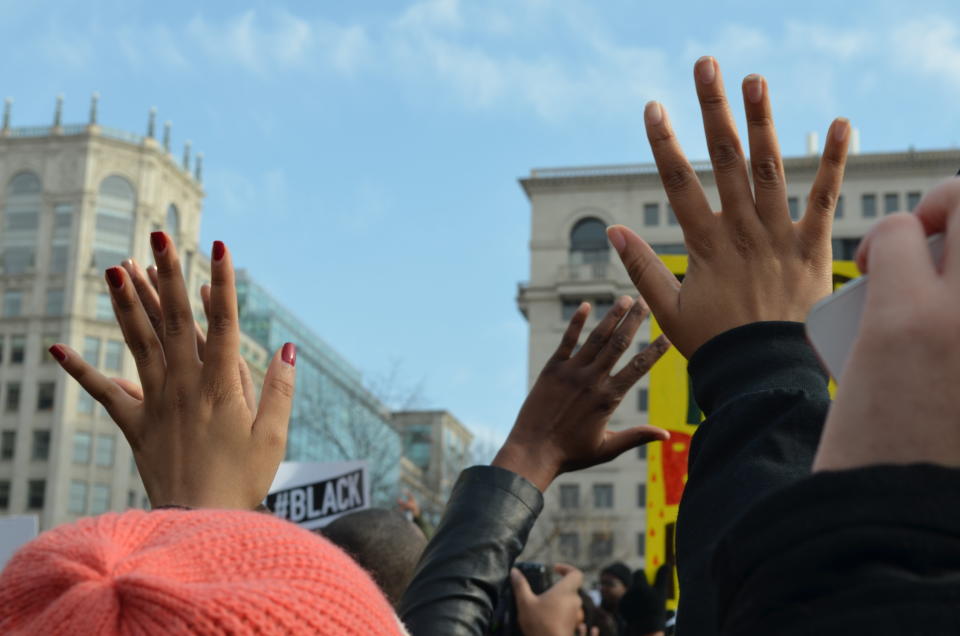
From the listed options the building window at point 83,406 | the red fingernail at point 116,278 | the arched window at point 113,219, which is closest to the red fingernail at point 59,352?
the red fingernail at point 116,278

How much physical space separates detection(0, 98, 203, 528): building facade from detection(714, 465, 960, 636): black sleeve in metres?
70.1

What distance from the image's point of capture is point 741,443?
130 centimetres

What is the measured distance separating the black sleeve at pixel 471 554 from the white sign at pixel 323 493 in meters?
5.93

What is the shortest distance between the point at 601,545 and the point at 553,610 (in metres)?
47.7

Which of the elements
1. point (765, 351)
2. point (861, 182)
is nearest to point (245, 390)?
point (765, 351)

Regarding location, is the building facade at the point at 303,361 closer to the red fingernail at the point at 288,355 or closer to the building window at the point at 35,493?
the building window at the point at 35,493

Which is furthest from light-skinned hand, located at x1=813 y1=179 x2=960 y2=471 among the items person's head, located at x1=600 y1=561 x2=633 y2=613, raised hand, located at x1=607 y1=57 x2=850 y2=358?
person's head, located at x1=600 y1=561 x2=633 y2=613

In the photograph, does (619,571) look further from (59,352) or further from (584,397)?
(59,352)

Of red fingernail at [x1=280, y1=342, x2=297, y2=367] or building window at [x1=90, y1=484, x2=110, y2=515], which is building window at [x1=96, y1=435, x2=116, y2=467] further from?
red fingernail at [x1=280, y1=342, x2=297, y2=367]

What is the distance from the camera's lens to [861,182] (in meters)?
51.7

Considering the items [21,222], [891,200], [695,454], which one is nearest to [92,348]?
[21,222]

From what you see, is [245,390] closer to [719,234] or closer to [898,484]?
[719,234]

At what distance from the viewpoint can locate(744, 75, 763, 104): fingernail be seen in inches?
65.1

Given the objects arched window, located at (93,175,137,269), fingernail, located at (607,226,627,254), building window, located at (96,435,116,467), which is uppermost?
arched window, located at (93,175,137,269)
